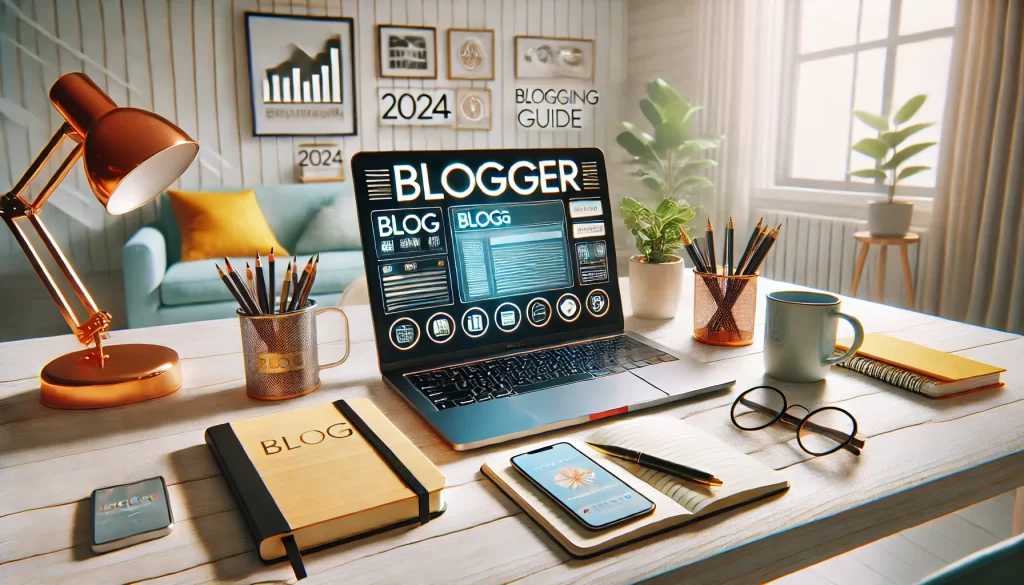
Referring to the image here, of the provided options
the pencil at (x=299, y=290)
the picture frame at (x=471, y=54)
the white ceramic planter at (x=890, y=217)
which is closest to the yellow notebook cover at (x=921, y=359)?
the pencil at (x=299, y=290)

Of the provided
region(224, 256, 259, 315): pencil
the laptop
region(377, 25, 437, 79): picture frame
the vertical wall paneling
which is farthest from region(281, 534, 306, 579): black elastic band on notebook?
region(377, 25, 437, 79): picture frame

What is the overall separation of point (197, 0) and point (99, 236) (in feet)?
4.38

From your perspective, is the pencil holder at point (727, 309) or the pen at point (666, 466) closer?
the pen at point (666, 466)

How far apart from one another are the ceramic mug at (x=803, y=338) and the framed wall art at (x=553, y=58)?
12.4 ft

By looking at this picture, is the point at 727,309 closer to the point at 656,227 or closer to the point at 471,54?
the point at 656,227

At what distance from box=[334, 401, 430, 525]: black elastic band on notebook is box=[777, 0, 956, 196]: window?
2982 millimetres

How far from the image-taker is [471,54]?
4211 millimetres

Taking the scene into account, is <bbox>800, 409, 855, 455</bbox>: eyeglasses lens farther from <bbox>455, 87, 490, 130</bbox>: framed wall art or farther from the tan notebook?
<bbox>455, 87, 490, 130</bbox>: framed wall art

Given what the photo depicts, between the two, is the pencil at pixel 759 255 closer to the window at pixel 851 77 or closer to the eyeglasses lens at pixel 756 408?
the eyeglasses lens at pixel 756 408

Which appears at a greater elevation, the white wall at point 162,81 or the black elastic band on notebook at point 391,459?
the white wall at point 162,81

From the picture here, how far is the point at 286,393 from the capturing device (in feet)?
2.69

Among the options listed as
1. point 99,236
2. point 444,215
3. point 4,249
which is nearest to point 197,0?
point 99,236

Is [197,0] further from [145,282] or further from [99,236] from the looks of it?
[145,282]

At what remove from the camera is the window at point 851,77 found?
9.81 feet
